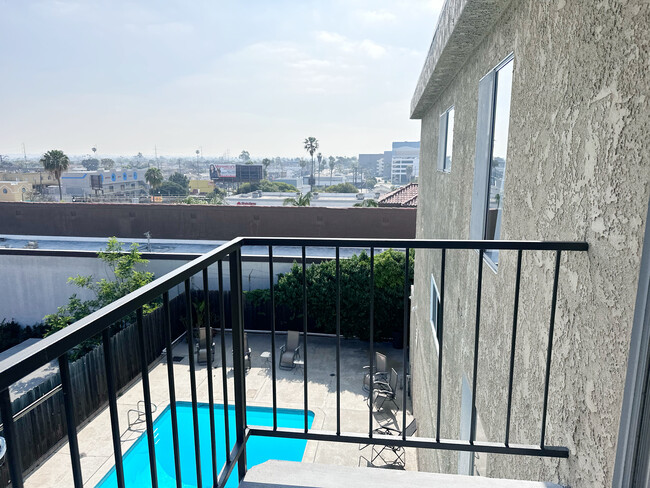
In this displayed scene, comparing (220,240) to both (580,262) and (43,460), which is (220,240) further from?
(580,262)

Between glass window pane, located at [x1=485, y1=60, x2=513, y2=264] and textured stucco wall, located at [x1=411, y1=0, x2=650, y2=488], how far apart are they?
0.15 metres

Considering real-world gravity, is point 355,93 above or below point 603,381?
above

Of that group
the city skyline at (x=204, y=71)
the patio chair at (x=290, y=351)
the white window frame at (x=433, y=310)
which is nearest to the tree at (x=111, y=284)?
the patio chair at (x=290, y=351)

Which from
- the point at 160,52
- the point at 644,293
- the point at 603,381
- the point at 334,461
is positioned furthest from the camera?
the point at 160,52

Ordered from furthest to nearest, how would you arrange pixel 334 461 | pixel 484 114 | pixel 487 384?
pixel 334 461, pixel 484 114, pixel 487 384

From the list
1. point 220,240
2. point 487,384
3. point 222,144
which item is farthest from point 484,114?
point 222,144

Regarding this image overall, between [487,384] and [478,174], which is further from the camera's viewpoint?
[478,174]

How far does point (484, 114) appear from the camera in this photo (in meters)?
3.31

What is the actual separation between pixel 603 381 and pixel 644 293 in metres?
0.33

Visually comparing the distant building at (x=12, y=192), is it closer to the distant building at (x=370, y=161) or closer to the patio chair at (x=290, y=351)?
the patio chair at (x=290, y=351)

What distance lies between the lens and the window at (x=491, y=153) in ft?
9.04

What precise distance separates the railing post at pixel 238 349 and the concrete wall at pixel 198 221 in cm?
1530

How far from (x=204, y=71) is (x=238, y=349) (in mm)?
75003

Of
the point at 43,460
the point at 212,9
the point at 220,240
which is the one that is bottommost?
the point at 43,460
